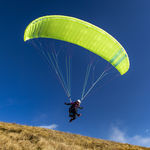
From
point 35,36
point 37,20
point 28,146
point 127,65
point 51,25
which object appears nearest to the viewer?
point 28,146

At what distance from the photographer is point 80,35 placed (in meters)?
11.7

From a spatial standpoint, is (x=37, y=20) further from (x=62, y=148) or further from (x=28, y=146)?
(x=62, y=148)

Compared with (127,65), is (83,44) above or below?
above

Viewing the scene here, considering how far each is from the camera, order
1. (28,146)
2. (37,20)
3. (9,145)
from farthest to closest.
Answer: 1. (37,20)
2. (28,146)
3. (9,145)

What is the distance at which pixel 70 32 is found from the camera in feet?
38.1

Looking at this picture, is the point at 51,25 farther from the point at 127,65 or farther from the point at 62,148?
the point at 62,148

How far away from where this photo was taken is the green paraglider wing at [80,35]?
34.8 feet

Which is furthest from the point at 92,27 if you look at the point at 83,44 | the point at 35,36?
the point at 35,36

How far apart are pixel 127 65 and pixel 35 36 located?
8.91 metres

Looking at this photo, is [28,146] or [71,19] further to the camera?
[71,19]

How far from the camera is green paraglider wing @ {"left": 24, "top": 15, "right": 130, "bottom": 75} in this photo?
34.8 feet

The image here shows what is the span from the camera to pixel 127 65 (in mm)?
13492

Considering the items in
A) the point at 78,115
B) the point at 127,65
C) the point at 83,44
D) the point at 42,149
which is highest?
the point at 83,44

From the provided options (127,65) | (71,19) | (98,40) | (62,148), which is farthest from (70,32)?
(62,148)
